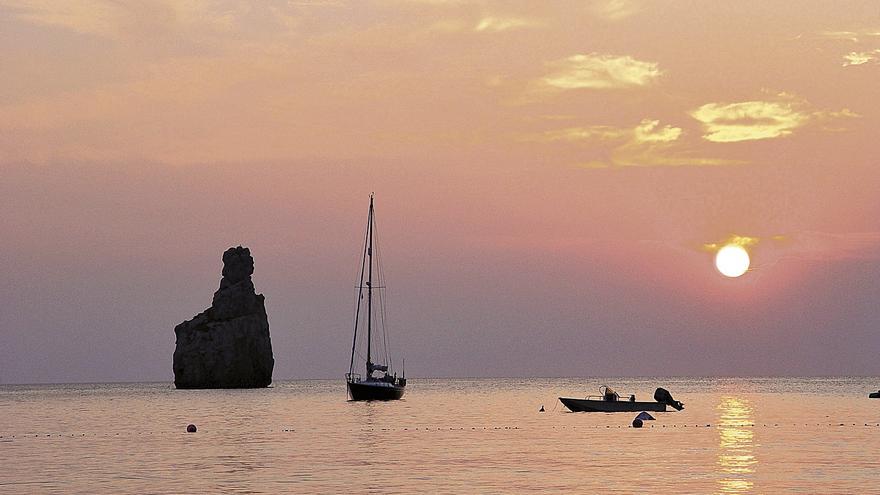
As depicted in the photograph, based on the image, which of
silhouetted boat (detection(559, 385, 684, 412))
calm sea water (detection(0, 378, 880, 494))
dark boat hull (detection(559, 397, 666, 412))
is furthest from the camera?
silhouetted boat (detection(559, 385, 684, 412))

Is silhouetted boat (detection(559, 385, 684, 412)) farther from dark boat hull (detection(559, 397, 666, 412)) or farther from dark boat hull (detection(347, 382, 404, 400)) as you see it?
dark boat hull (detection(347, 382, 404, 400))

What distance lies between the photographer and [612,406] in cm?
12812

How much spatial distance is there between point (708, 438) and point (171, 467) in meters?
42.6

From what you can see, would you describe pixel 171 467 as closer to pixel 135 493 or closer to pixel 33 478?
pixel 33 478

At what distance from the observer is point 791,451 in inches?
3041

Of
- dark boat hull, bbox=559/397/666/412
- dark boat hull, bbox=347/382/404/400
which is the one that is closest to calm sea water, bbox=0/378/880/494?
dark boat hull, bbox=559/397/666/412

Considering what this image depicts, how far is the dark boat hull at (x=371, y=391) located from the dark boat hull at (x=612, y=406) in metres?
30.7

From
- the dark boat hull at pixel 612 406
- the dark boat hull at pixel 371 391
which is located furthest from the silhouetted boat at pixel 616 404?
the dark boat hull at pixel 371 391

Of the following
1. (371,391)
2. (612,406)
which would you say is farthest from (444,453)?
(371,391)

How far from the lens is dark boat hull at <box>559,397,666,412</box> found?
414 feet

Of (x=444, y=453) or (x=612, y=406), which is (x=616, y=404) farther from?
(x=444, y=453)

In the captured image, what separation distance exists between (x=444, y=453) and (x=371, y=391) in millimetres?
76835

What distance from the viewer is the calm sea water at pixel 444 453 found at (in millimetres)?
57281

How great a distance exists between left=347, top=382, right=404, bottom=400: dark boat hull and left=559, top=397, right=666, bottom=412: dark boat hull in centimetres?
3068
